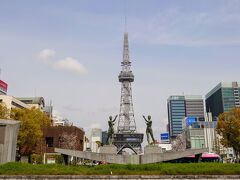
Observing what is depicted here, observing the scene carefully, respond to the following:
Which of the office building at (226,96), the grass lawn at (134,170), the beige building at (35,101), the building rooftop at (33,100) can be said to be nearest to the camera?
the grass lawn at (134,170)

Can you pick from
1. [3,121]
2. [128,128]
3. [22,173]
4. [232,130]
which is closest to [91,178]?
[22,173]

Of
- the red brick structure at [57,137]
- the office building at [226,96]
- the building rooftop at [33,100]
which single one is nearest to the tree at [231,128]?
the red brick structure at [57,137]

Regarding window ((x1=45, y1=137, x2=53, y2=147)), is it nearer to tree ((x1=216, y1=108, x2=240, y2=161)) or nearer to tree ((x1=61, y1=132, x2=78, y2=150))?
tree ((x1=61, y1=132, x2=78, y2=150))

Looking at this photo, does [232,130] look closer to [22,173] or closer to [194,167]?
[194,167]

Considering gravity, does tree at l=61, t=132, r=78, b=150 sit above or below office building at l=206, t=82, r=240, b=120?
below

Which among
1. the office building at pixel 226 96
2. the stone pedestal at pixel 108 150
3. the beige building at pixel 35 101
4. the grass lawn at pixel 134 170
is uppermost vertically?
the office building at pixel 226 96

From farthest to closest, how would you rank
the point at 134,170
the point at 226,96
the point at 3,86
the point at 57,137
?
Answer: the point at 226,96 → the point at 3,86 → the point at 57,137 → the point at 134,170

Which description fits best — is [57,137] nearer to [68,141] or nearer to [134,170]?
[68,141]

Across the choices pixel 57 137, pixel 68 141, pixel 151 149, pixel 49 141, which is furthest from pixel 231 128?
pixel 49 141

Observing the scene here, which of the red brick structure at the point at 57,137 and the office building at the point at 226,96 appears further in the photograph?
the office building at the point at 226,96

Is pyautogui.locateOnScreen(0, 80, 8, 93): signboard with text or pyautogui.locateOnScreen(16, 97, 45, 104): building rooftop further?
pyautogui.locateOnScreen(16, 97, 45, 104): building rooftop

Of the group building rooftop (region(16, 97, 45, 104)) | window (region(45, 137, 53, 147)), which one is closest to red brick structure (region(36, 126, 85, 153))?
window (region(45, 137, 53, 147))

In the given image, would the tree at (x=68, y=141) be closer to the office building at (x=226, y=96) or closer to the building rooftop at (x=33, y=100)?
the building rooftop at (x=33, y=100)

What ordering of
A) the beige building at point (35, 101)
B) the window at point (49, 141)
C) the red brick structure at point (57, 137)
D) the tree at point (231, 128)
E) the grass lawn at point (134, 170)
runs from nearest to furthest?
the grass lawn at point (134, 170) < the tree at point (231, 128) < the red brick structure at point (57, 137) < the window at point (49, 141) < the beige building at point (35, 101)
